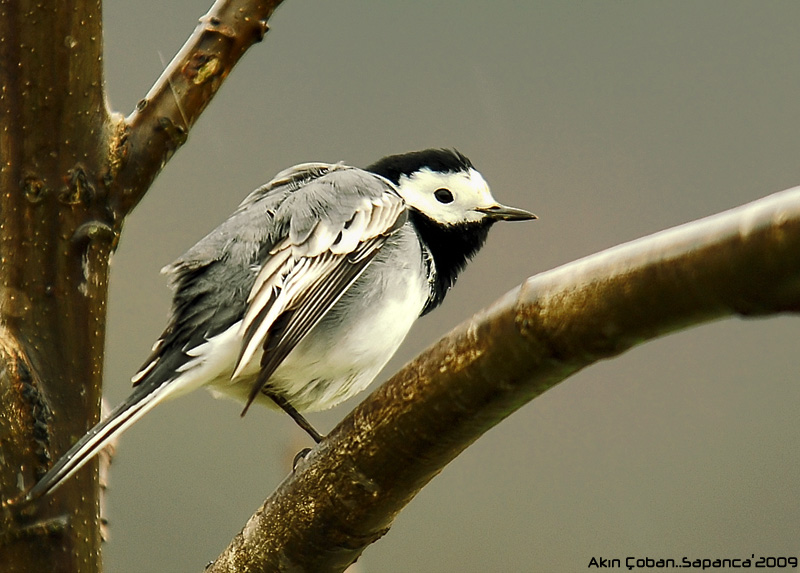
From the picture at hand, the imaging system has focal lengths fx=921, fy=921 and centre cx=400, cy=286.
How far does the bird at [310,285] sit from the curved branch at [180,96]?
0.29m

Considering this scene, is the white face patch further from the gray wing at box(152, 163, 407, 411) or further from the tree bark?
the tree bark

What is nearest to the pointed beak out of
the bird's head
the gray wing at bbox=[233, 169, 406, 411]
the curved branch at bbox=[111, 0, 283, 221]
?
the bird's head

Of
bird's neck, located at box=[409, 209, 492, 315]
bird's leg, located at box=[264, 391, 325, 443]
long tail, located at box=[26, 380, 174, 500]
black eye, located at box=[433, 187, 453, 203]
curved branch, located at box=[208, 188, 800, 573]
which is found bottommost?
long tail, located at box=[26, 380, 174, 500]

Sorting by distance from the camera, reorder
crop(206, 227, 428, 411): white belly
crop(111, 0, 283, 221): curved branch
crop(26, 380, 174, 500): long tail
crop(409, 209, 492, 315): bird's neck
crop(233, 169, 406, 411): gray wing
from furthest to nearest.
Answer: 1. crop(409, 209, 492, 315): bird's neck
2. crop(206, 227, 428, 411): white belly
3. crop(233, 169, 406, 411): gray wing
4. crop(111, 0, 283, 221): curved branch
5. crop(26, 380, 174, 500): long tail

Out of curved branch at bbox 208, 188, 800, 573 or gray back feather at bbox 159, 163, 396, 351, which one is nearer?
curved branch at bbox 208, 188, 800, 573

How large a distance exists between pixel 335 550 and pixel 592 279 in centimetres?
52

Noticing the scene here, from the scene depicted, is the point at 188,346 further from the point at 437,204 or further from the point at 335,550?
the point at 437,204

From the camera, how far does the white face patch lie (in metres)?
1.94

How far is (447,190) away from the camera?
195cm

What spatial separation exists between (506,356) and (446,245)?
1032mm

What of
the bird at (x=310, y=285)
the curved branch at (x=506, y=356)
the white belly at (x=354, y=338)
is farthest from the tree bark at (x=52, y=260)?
the white belly at (x=354, y=338)

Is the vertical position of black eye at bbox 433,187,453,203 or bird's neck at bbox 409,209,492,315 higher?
black eye at bbox 433,187,453,203

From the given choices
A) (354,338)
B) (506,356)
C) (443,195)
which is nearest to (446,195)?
(443,195)

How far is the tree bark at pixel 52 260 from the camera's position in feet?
3.71
